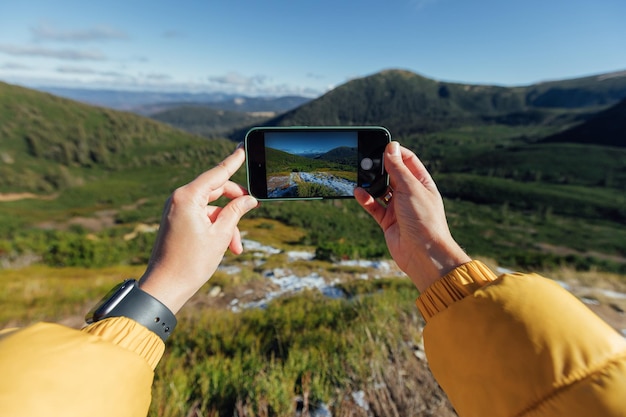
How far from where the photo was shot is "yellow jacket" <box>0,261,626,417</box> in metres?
0.96

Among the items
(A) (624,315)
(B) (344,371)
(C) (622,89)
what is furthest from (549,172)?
(C) (622,89)

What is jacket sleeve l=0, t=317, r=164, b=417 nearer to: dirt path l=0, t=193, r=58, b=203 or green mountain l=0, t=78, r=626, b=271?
green mountain l=0, t=78, r=626, b=271

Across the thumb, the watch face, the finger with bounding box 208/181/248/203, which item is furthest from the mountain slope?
the watch face

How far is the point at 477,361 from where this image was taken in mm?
1196

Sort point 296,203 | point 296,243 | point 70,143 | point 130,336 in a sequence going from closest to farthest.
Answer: point 130,336, point 296,243, point 296,203, point 70,143

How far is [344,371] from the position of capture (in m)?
3.38

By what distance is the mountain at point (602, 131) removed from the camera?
97.8 metres

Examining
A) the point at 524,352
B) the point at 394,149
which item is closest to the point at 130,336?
the point at 524,352

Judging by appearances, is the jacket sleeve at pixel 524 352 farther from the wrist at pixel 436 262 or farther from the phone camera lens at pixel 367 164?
the phone camera lens at pixel 367 164

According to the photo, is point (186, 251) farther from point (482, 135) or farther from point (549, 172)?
point (482, 135)

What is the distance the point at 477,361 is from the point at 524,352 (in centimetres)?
17

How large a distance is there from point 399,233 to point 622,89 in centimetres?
26884

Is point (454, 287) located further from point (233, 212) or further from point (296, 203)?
point (296, 203)

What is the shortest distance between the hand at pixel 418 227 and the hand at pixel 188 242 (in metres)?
1.14
